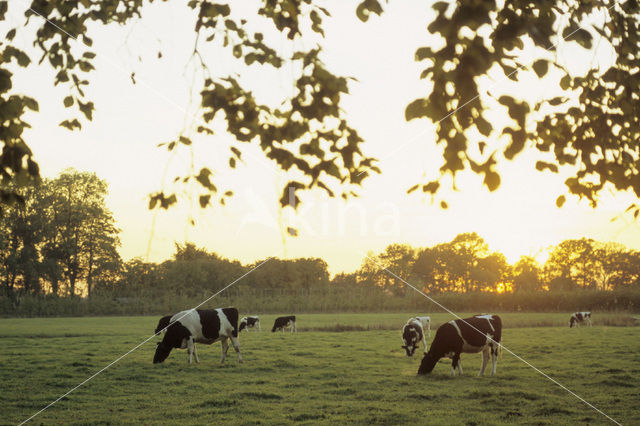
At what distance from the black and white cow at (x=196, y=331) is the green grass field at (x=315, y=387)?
0.56 m

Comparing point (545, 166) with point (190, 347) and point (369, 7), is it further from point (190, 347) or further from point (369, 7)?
point (190, 347)

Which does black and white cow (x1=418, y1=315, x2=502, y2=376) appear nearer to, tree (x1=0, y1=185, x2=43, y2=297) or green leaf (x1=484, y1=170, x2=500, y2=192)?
green leaf (x1=484, y1=170, x2=500, y2=192)

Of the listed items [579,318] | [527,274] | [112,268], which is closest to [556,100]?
[579,318]

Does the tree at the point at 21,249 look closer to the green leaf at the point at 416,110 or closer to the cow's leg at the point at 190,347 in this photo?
the cow's leg at the point at 190,347

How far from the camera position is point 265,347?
24.6 m

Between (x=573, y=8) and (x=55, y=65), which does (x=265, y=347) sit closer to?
(x=55, y=65)

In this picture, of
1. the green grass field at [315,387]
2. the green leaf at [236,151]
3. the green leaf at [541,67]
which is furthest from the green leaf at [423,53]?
the green grass field at [315,387]

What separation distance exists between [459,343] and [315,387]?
4320 mm

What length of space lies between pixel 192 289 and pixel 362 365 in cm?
5173

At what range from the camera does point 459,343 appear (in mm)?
16062

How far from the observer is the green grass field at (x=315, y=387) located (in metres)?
11.5

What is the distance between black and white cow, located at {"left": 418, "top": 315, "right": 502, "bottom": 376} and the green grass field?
498 millimetres

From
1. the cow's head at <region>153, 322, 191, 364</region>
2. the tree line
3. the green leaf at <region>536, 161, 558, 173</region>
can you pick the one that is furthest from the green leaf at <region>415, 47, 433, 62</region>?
the tree line

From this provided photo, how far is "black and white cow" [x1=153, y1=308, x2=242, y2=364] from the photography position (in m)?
18.8
